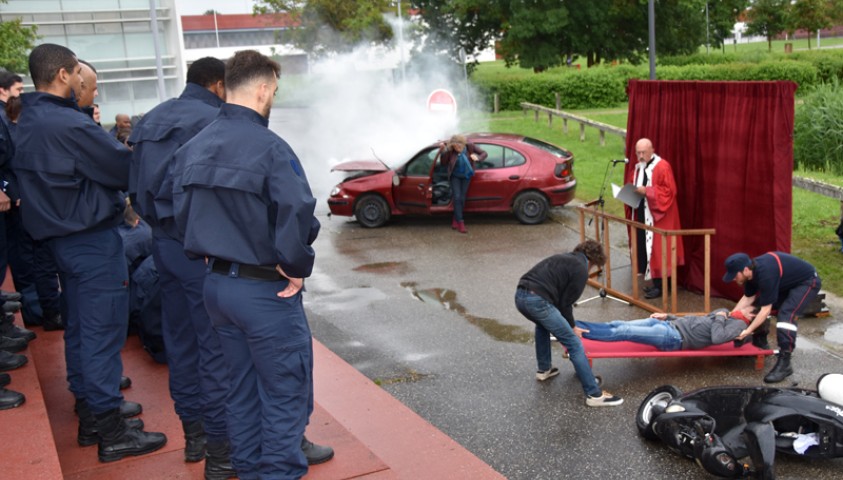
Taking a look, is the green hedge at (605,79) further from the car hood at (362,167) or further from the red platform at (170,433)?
the red platform at (170,433)

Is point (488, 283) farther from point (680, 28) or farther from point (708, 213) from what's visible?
point (680, 28)

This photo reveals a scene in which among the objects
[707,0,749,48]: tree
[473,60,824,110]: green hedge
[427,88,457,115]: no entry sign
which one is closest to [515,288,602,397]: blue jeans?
[427,88,457,115]: no entry sign

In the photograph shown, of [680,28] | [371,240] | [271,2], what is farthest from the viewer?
[680,28]

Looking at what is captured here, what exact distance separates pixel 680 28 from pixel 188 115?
130 ft

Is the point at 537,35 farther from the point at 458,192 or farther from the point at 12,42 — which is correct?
the point at 458,192

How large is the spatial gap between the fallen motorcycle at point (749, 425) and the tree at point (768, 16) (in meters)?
53.8

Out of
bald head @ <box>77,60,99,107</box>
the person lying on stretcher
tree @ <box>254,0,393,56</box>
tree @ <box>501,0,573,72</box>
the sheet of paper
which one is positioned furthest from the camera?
tree @ <box>501,0,573,72</box>

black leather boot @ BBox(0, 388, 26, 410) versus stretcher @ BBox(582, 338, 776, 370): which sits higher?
black leather boot @ BBox(0, 388, 26, 410)

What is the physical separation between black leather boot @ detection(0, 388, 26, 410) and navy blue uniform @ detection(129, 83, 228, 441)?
2.83 ft

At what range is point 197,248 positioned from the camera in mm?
3795

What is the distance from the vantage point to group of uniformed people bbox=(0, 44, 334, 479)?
3.76m

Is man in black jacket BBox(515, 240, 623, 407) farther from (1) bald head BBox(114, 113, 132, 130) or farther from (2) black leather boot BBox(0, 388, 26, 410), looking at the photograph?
(1) bald head BBox(114, 113, 132, 130)

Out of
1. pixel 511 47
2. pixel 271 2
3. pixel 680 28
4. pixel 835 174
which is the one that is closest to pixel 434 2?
pixel 511 47

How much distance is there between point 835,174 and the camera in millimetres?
15383
